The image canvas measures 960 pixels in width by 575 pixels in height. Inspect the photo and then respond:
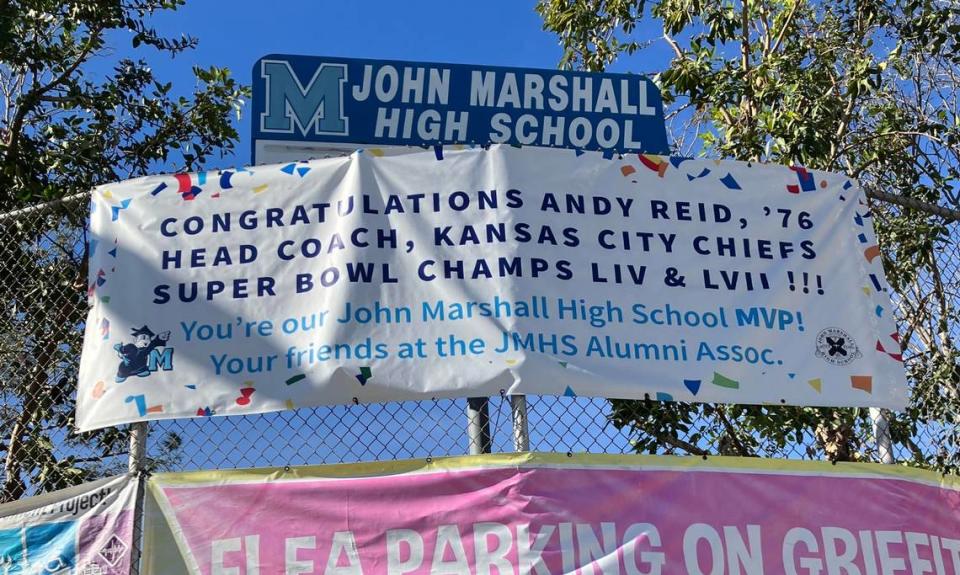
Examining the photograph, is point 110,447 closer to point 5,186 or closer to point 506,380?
point 5,186

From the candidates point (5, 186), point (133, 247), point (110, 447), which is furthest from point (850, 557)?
point (5, 186)

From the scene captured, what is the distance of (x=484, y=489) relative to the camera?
3646 millimetres

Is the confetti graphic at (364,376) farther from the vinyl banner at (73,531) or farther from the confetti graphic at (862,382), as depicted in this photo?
the confetti graphic at (862,382)

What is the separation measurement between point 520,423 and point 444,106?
1773mm

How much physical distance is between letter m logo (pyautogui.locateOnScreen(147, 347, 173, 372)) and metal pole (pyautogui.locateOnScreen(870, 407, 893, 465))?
9.53ft

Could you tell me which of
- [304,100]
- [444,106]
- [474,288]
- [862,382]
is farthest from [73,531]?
[862,382]

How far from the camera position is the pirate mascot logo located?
3955 millimetres

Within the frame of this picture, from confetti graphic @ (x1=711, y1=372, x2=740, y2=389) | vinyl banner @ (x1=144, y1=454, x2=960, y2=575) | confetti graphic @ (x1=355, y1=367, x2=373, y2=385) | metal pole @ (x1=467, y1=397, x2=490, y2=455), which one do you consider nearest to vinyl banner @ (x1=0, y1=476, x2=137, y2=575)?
vinyl banner @ (x1=144, y1=454, x2=960, y2=575)

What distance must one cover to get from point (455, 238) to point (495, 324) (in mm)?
440

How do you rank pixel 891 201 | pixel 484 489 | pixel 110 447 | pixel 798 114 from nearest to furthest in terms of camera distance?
pixel 484 489
pixel 891 201
pixel 110 447
pixel 798 114

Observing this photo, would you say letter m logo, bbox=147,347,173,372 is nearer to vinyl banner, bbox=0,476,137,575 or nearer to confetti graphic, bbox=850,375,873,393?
vinyl banner, bbox=0,476,137,575

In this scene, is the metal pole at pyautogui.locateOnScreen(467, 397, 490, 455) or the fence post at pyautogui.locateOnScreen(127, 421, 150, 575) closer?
the fence post at pyautogui.locateOnScreen(127, 421, 150, 575)

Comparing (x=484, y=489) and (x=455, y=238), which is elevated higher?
(x=455, y=238)

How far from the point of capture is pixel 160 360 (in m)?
3.96
